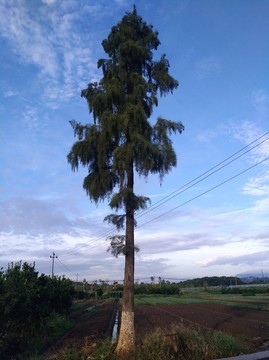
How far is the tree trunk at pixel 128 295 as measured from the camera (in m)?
11.2

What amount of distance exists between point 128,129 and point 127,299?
592 cm

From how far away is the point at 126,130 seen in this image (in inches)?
517

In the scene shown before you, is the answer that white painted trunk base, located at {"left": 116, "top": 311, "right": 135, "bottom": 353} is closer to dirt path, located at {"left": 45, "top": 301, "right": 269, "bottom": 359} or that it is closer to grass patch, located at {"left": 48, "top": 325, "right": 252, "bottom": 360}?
grass patch, located at {"left": 48, "top": 325, "right": 252, "bottom": 360}

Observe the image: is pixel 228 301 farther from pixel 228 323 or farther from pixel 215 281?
pixel 215 281

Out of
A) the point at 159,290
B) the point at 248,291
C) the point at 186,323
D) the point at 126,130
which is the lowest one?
the point at 186,323

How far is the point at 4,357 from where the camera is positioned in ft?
36.2

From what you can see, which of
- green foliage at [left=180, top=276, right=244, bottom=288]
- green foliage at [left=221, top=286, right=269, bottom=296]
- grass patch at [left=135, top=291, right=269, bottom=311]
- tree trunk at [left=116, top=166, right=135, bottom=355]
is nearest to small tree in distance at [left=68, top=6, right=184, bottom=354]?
tree trunk at [left=116, top=166, right=135, bottom=355]

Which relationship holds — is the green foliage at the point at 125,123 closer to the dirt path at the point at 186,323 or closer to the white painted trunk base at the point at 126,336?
the white painted trunk base at the point at 126,336

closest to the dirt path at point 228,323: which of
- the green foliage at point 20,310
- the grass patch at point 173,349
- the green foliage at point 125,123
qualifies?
the grass patch at point 173,349

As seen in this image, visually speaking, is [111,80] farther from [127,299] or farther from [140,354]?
[140,354]

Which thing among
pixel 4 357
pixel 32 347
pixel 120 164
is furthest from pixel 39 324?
pixel 120 164

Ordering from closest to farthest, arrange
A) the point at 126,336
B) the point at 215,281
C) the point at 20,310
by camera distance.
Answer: the point at 126,336 → the point at 20,310 → the point at 215,281

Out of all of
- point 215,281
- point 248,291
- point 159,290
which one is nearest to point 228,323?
point 248,291

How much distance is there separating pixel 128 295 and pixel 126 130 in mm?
5742
